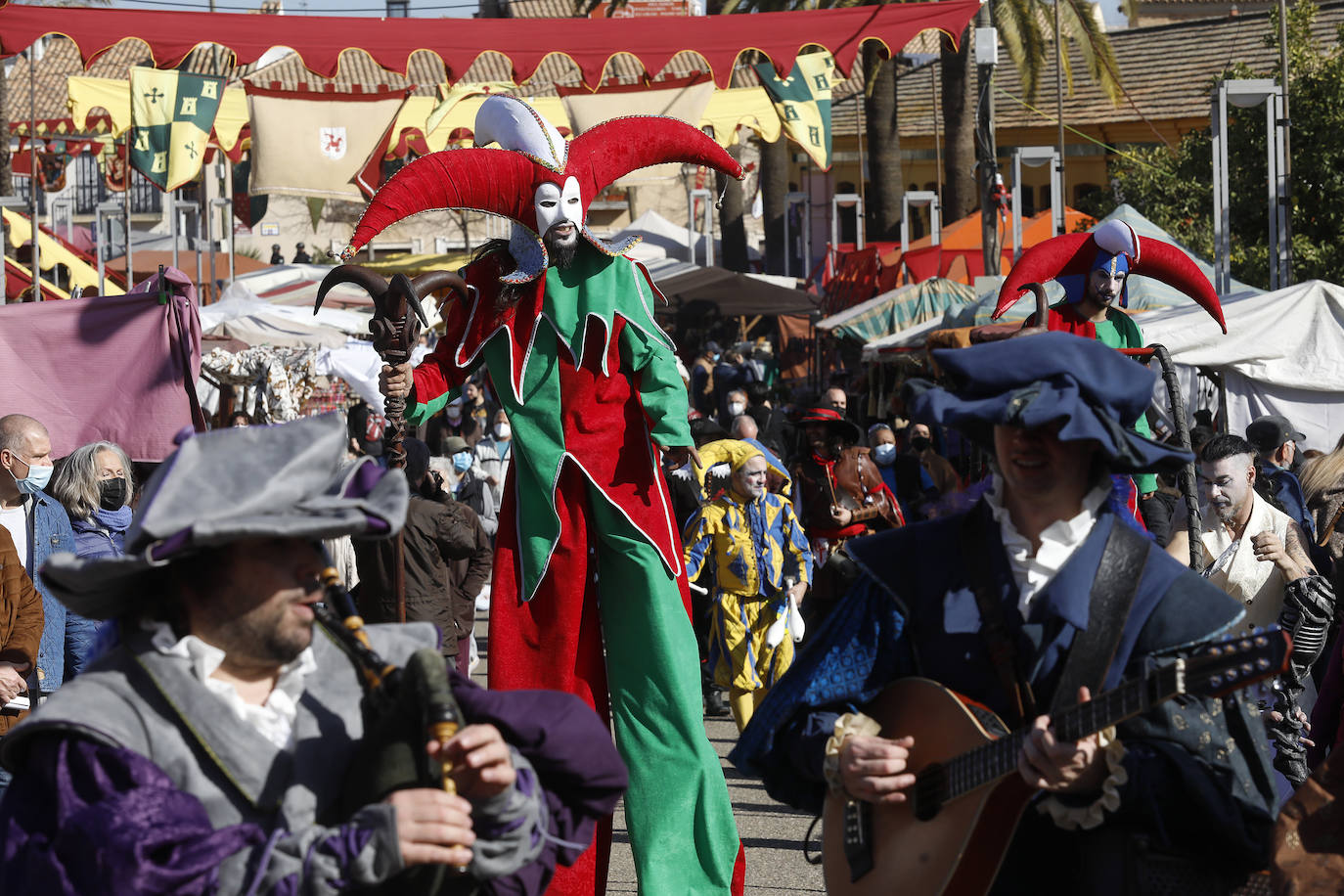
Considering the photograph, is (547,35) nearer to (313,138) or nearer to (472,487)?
(313,138)

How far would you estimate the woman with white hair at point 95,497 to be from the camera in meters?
6.49

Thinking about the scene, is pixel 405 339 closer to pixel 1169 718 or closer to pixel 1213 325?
pixel 1169 718

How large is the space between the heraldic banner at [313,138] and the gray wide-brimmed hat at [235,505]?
13.1 meters

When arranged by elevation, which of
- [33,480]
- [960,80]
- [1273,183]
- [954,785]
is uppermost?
[960,80]

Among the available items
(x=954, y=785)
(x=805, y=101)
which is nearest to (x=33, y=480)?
(x=954, y=785)

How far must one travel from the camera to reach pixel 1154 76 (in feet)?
129

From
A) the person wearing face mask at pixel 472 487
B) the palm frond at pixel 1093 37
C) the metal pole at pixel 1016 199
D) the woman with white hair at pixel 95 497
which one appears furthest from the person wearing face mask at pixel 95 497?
the palm frond at pixel 1093 37

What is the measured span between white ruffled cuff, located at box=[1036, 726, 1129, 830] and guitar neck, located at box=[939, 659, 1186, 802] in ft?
0.21

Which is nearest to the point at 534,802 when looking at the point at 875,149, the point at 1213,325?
the point at 1213,325

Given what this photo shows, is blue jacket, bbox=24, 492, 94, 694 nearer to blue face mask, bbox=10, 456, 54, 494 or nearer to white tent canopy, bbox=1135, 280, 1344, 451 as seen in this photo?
blue face mask, bbox=10, 456, 54, 494

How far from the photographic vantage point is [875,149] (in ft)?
80.5

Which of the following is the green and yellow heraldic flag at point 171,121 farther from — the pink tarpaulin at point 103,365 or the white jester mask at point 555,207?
the white jester mask at point 555,207

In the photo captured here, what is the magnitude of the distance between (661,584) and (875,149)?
2017 cm

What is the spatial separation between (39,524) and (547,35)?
8676 millimetres
